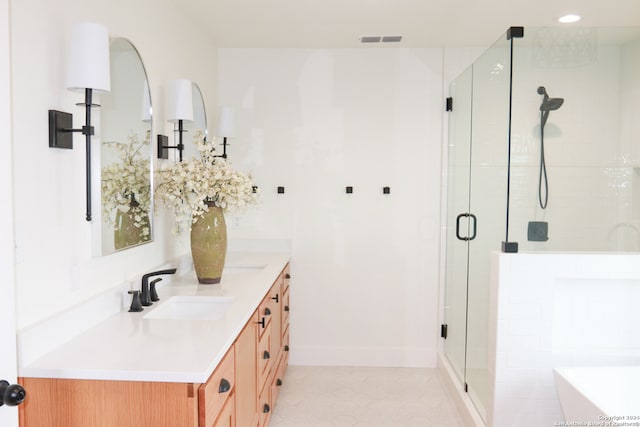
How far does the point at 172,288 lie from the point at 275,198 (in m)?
1.61

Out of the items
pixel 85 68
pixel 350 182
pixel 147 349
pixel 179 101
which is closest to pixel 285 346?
pixel 350 182

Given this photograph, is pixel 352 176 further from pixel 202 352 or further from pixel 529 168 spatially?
pixel 202 352

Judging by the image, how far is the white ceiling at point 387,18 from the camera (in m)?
2.94

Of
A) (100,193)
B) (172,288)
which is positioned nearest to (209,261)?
(172,288)

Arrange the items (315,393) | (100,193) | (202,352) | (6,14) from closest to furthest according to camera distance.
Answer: (6,14), (202,352), (100,193), (315,393)

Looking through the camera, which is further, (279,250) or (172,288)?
(279,250)

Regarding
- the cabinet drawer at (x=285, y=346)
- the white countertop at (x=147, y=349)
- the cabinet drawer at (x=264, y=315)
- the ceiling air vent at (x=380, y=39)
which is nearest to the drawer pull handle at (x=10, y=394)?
the white countertop at (x=147, y=349)

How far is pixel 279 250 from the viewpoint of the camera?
4.01 m

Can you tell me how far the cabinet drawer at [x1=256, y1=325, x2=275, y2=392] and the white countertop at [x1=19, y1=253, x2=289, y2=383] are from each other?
313 millimetres

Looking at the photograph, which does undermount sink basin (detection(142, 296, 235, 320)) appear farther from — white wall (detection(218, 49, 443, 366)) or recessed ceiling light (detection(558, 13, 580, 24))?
recessed ceiling light (detection(558, 13, 580, 24))

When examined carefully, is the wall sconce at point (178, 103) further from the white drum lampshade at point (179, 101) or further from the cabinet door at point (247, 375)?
the cabinet door at point (247, 375)

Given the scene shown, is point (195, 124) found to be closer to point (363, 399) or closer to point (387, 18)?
point (387, 18)

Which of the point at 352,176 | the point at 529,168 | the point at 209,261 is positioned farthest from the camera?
the point at 352,176

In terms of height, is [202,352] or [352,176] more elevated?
[352,176]
